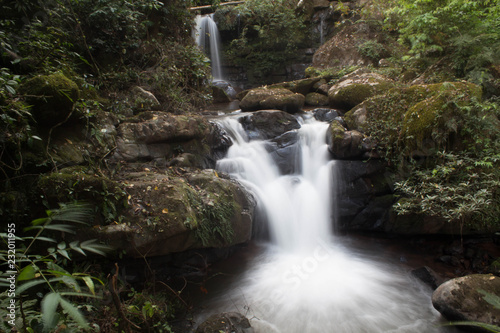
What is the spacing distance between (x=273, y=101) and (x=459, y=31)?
5269 millimetres

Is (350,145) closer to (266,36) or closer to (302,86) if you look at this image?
(302,86)

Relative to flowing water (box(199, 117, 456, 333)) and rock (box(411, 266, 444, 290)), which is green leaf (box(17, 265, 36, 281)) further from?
rock (box(411, 266, 444, 290))

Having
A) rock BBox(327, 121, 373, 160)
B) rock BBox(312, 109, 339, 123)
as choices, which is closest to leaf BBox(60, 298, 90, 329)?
rock BBox(327, 121, 373, 160)

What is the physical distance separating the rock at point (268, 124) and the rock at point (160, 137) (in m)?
2.10

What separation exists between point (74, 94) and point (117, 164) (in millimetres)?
1244

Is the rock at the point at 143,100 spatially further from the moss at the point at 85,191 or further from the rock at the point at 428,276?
the rock at the point at 428,276

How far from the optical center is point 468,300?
3.57 meters

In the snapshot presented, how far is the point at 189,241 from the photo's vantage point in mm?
4102

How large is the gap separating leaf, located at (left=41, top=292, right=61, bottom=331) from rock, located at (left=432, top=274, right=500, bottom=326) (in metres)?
4.47

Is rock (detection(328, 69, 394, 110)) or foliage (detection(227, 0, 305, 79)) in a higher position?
foliage (detection(227, 0, 305, 79))

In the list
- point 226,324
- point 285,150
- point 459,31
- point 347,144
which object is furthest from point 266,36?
point 226,324

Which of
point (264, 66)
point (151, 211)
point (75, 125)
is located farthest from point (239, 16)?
point (151, 211)

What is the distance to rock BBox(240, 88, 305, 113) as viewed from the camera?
363 inches

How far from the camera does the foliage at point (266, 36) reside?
1523cm
